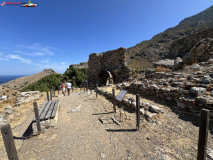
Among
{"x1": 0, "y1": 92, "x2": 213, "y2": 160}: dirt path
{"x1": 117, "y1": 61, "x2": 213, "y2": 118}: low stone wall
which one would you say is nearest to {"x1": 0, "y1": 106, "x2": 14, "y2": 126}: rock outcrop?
{"x1": 0, "y1": 92, "x2": 213, "y2": 160}: dirt path

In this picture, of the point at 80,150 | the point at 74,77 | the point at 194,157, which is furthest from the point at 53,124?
the point at 74,77

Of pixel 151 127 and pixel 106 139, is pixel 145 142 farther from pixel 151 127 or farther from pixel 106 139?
pixel 106 139

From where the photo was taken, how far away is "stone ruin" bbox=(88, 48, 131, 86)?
11624mm

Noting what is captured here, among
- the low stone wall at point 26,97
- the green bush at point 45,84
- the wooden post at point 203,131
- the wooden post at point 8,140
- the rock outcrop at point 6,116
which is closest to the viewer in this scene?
the wooden post at point 203,131

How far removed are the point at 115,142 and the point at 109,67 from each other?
10762 mm

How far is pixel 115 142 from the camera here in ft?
9.15

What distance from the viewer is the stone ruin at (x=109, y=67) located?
11.6 m

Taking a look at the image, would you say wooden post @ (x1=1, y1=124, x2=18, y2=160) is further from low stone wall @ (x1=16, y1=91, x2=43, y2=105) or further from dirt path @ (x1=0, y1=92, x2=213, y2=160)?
low stone wall @ (x1=16, y1=91, x2=43, y2=105)

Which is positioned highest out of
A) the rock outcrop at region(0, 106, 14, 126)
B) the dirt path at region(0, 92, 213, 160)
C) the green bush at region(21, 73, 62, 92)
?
the green bush at region(21, 73, 62, 92)

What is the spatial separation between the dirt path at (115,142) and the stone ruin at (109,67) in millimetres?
8236

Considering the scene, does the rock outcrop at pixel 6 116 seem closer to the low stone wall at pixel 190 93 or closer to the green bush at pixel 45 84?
the low stone wall at pixel 190 93

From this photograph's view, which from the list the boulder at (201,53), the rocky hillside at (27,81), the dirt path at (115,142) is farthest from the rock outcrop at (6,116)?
the rocky hillside at (27,81)

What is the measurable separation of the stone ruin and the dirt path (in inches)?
324

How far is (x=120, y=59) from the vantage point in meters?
11.9
